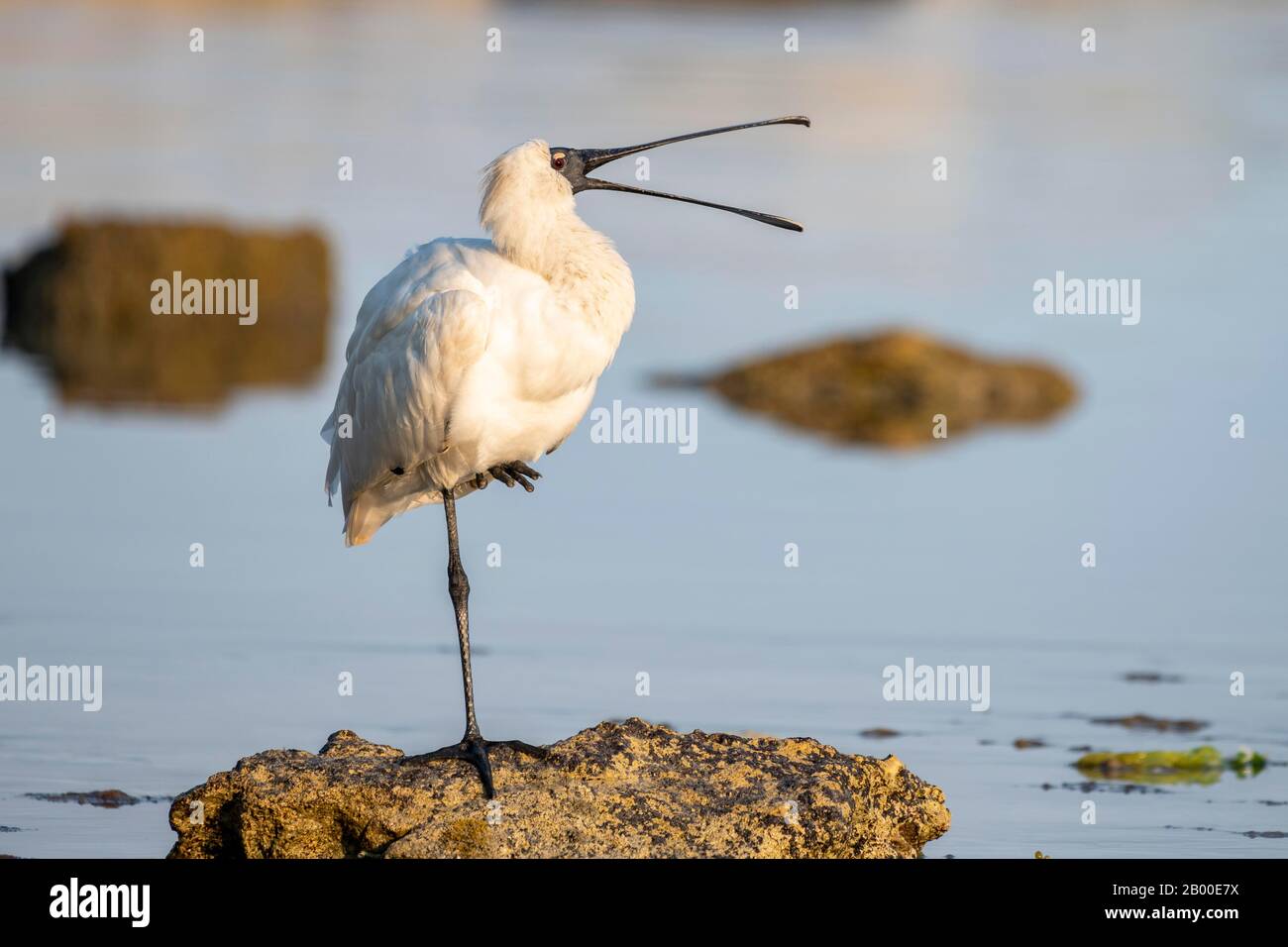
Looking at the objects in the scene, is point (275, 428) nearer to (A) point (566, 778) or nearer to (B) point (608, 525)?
(B) point (608, 525)

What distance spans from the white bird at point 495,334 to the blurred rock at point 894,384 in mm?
15031

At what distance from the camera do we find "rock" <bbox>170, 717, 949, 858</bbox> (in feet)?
33.4

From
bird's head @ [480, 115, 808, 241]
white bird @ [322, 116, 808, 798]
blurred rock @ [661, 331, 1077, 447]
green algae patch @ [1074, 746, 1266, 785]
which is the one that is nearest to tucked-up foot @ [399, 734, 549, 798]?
white bird @ [322, 116, 808, 798]

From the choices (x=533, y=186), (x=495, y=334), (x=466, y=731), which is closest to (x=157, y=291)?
(x=533, y=186)

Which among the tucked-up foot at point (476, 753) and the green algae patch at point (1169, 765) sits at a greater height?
the tucked-up foot at point (476, 753)

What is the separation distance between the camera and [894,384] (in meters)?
27.7

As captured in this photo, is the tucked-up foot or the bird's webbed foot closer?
the tucked-up foot

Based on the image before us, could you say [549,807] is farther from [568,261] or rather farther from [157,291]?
[157,291]

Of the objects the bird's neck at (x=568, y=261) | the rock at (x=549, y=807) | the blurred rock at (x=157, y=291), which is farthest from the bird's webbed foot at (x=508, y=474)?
the blurred rock at (x=157, y=291)

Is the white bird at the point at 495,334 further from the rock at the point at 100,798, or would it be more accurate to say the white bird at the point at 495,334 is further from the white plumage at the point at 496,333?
the rock at the point at 100,798

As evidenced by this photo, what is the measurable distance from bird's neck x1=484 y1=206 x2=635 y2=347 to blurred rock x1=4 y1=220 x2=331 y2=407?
→ 1927cm

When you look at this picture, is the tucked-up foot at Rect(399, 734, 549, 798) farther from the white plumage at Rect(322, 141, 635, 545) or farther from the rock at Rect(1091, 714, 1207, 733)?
the rock at Rect(1091, 714, 1207, 733)

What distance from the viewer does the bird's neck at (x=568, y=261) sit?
11.5m

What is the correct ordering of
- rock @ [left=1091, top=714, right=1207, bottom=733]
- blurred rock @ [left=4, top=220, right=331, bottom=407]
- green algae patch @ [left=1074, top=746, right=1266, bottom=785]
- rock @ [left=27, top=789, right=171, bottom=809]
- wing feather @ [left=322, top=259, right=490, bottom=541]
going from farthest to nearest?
blurred rock @ [left=4, top=220, right=331, bottom=407]
rock @ [left=1091, top=714, right=1207, bottom=733]
green algae patch @ [left=1074, top=746, right=1266, bottom=785]
rock @ [left=27, top=789, right=171, bottom=809]
wing feather @ [left=322, top=259, right=490, bottom=541]
